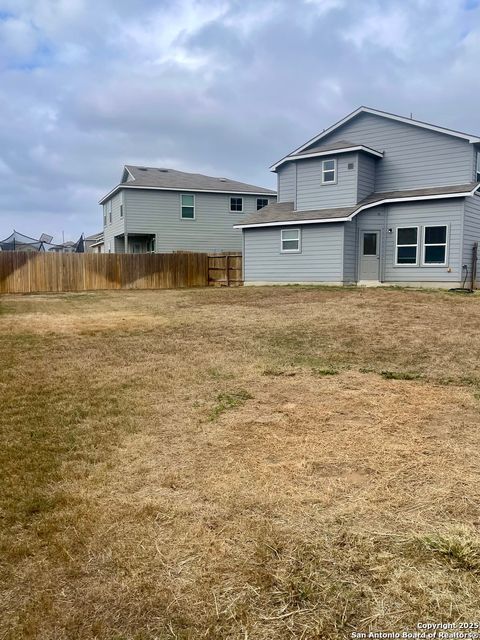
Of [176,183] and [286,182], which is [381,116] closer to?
[286,182]

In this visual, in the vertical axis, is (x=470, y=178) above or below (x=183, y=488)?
above

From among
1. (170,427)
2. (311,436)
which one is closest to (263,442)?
(311,436)

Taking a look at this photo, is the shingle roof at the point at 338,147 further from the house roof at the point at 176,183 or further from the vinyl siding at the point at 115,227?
the vinyl siding at the point at 115,227

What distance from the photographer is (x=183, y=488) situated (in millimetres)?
3283

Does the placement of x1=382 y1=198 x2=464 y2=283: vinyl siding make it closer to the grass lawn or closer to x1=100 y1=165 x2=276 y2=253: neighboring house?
the grass lawn

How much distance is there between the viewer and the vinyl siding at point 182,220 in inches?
1145

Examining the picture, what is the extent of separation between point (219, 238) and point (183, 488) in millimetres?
28317

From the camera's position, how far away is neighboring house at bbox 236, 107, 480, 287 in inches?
699

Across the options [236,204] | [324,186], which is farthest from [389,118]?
[236,204]

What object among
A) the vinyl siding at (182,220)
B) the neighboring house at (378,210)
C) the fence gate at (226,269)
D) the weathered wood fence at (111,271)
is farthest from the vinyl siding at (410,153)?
the vinyl siding at (182,220)

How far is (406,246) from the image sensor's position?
61.0 ft

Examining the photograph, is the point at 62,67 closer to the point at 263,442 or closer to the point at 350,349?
the point at 350,349

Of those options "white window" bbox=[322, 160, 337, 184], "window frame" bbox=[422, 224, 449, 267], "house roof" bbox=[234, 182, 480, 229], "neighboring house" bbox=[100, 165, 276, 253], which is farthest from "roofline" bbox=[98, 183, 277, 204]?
"window frame" bbox=[422, 224, 449, 267]

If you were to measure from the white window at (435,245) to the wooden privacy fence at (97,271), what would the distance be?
12.0 m
